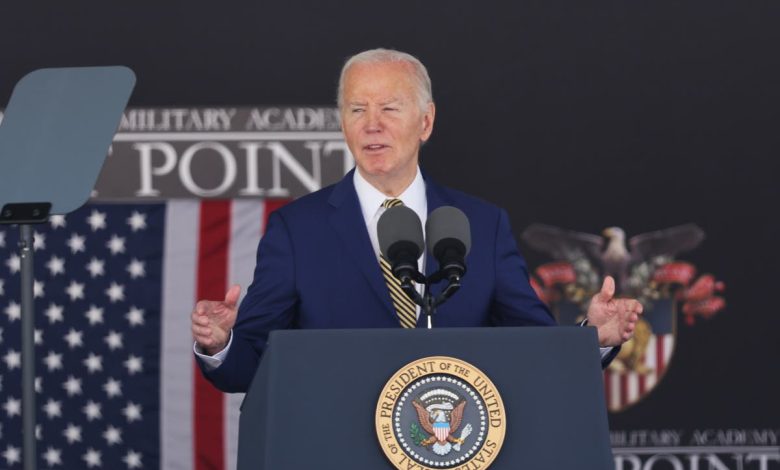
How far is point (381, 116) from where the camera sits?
10.4ft

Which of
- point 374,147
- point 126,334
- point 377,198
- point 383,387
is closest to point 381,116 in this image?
point 374,147

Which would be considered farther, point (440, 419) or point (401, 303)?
point (401, 303)

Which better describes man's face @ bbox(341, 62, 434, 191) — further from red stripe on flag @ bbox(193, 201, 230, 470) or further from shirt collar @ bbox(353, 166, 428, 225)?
red stripe on flag @ bbox(193, 201, 230, 470)

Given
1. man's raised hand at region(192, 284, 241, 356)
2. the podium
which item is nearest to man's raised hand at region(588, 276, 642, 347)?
the podium

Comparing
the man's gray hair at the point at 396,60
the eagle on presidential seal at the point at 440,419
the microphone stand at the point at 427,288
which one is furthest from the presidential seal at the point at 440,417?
the man's gray hair at the point at 396,60

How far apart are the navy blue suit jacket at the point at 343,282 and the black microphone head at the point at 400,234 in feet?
1.85

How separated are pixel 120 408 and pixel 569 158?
5.85ft

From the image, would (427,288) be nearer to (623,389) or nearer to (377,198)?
(377,198)

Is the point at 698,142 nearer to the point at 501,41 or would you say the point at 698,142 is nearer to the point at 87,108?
the point at 501,41

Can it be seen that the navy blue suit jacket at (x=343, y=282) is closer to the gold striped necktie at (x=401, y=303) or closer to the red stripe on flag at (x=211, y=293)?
the gold striped necktie at (x=401, y=303)

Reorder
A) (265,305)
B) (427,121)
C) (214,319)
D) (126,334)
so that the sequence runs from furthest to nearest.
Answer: (126,334) < (427,121) < (265,305) < (214,319)

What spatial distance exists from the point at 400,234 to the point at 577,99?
2.48m

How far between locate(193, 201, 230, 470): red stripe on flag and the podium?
91.7 inches

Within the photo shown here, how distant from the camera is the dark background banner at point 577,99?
481 centimetres
